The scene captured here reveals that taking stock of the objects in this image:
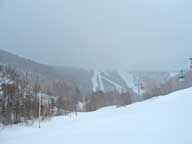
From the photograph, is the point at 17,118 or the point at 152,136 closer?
the point at 152,136

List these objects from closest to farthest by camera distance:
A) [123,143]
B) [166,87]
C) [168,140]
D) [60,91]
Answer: [168,140] < [123,143] < [166,87] < [60,91]

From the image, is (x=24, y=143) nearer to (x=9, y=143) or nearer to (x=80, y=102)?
(x=9, y=143)

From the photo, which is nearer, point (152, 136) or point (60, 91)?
point (152, 136)

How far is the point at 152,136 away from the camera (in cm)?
1362

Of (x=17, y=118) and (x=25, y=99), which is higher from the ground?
(x=25, y=99)

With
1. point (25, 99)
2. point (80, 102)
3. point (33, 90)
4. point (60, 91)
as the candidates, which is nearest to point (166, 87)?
point (80, 102)

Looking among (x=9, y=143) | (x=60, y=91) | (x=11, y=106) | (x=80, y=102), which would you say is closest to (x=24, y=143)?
(x=9, y=143)

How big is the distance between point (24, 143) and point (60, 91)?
4661 inches

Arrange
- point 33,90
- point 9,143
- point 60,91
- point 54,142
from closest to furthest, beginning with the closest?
point 54,142, point 9,143, point 33,90, point 60,91

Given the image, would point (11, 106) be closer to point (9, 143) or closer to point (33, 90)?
point (33, 90)

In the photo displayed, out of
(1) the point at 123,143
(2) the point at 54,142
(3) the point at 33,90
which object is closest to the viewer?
(1) the point at 123,143

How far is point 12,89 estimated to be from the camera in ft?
175

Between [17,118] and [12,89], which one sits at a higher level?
[12,89]

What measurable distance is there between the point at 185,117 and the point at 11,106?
135ft
